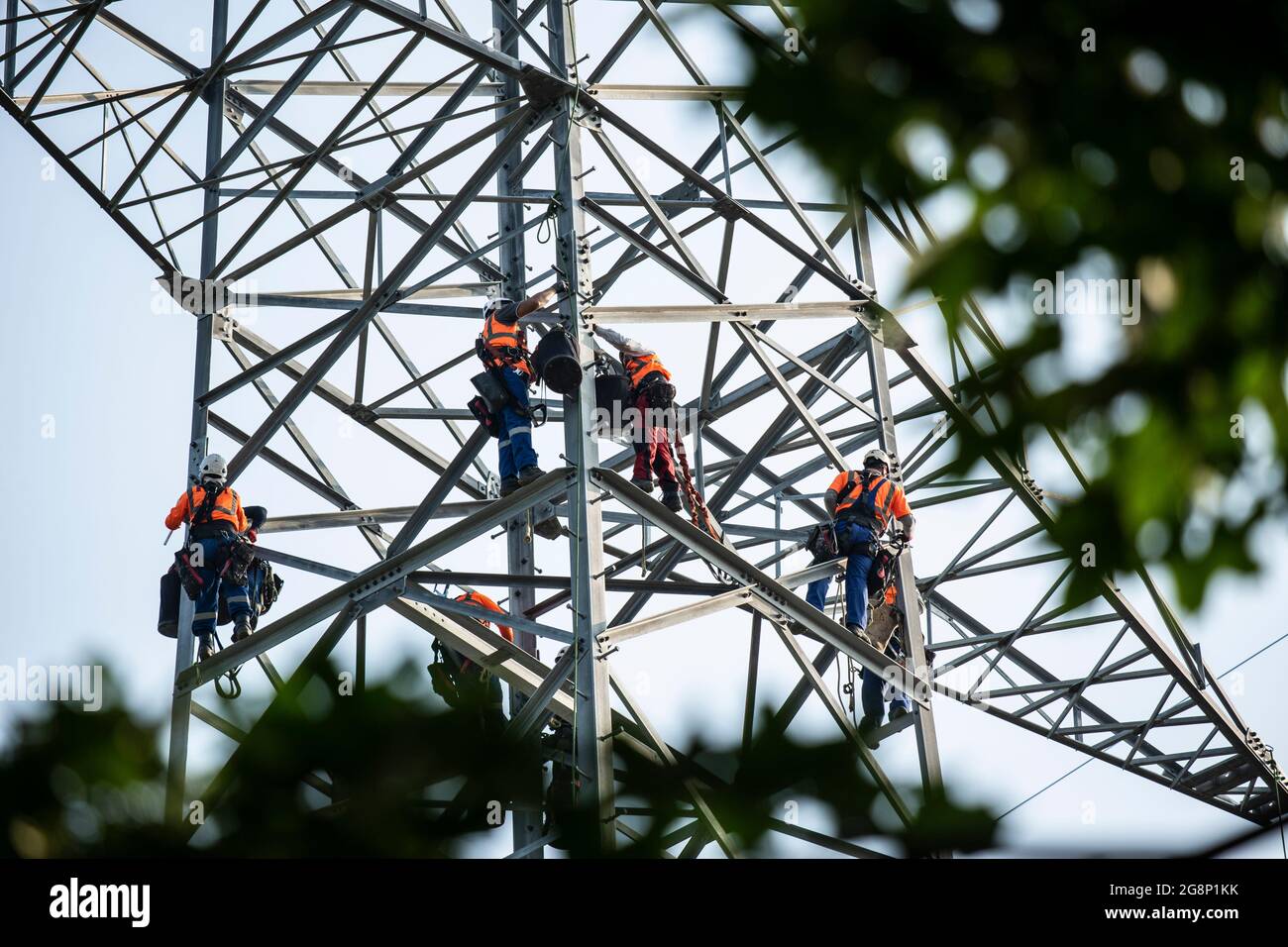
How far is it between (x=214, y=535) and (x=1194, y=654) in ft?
28.5

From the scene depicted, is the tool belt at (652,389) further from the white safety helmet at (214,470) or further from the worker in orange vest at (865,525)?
the white safety helmet at (214,470)

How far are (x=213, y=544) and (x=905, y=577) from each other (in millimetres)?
5565

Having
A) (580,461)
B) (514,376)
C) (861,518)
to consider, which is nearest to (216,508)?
(514,376)

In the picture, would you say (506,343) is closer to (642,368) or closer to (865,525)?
(642,368)

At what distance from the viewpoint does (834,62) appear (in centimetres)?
295

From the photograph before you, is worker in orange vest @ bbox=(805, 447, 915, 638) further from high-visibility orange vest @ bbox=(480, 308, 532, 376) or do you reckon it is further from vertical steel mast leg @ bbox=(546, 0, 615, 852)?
vertical steel mast leg @ bbox=(546, 0, 615, 852)

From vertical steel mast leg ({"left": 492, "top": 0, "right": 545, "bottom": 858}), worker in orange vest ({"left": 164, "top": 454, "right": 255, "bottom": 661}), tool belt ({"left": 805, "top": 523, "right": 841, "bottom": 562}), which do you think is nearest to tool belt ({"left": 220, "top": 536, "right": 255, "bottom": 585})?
worker in orange vest ({"left": 164, "top": 454, "right": 255, "bottom": 661})

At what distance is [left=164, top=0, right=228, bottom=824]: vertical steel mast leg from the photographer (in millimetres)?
12641

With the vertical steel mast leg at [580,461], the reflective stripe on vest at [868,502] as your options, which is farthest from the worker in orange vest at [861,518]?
the vertical steel mast leg at [580,461]

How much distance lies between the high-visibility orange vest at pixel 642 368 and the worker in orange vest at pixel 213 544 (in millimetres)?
3375

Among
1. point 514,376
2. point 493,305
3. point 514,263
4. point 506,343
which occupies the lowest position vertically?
point 514,376

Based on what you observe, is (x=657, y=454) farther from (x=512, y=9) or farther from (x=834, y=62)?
(x=834, y=62)

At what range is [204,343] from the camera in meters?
14.3
